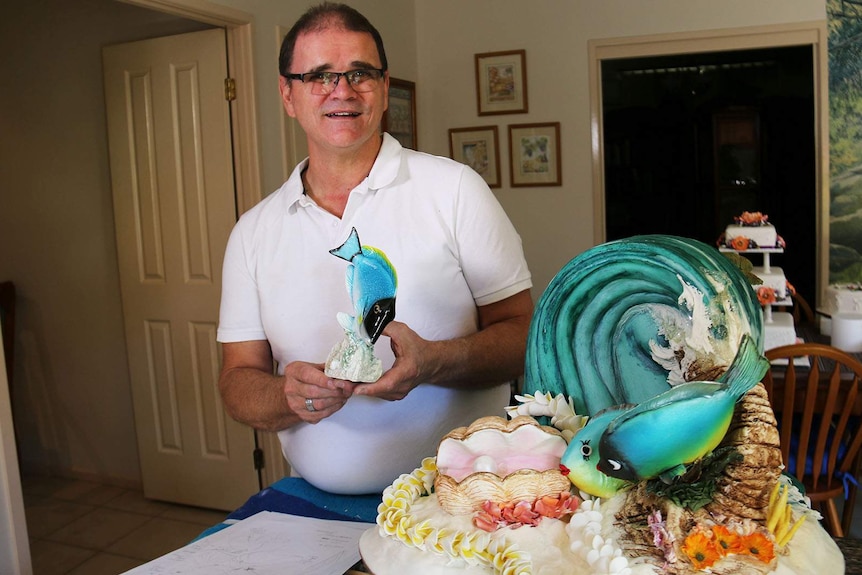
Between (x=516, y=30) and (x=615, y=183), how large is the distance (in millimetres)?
1074

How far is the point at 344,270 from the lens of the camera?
4.68 ft

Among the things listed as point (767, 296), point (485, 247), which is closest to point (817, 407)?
point (767, 296)

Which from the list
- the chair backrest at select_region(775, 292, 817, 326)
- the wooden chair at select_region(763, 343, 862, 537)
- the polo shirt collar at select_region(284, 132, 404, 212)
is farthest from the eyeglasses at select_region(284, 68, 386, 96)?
the chair backrest at select_region(775, 292, 817, 326)

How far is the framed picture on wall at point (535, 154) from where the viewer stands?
186 inches

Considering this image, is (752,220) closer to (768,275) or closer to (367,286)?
(768,275)

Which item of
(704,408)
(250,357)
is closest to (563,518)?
(704,408)

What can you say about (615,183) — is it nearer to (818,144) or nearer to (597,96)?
(597,96)

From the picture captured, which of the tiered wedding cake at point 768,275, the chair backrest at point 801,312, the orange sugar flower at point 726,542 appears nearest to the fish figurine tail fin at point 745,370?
the orange sugar flower at point 726,542

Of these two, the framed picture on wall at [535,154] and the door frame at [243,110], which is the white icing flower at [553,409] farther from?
the framed picture on wall at [535,154]

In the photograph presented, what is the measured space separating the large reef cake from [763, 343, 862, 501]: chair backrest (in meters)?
1.83

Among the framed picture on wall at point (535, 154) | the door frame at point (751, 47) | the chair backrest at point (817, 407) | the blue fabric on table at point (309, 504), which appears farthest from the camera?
the framed picture on wall at point (535, 154)

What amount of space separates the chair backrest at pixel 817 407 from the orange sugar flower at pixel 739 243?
0.53 meters

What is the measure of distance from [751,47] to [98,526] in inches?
164

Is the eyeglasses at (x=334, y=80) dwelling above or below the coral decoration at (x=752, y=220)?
above
